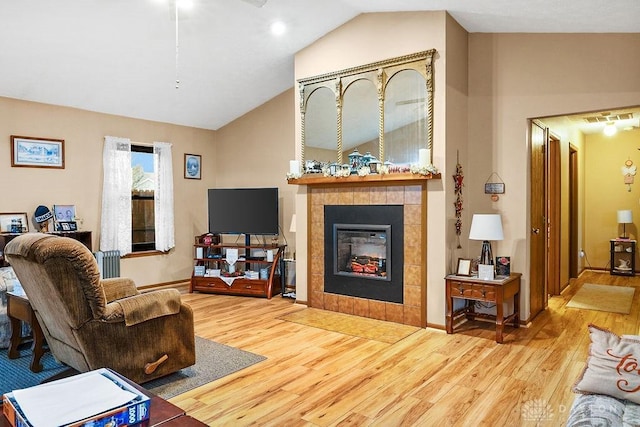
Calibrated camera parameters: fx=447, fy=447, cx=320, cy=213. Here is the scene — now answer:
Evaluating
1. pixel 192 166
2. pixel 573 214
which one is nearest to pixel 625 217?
pixel 573 214

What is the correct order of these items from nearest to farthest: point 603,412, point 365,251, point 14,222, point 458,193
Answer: point 603,412, point 458,193, point 365,251, point 14,222

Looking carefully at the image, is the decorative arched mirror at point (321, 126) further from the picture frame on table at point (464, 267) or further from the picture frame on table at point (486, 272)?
the picture frame on table at point (486, 272)

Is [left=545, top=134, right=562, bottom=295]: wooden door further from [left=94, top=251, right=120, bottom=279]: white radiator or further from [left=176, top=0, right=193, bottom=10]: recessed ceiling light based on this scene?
[left=94, top=251, right=120, bottom=279]: white radiator

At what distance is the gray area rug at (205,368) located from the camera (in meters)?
3.12

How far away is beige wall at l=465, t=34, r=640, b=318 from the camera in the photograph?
4.13 m

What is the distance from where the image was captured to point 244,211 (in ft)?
21.0

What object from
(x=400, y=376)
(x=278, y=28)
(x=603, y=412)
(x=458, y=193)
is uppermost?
(x=278, y=28)

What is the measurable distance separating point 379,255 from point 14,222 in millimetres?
4290

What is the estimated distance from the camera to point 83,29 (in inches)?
171

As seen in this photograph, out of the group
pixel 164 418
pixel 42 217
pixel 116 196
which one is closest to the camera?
pixel 164 418

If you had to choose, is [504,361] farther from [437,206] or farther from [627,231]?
[627,231]

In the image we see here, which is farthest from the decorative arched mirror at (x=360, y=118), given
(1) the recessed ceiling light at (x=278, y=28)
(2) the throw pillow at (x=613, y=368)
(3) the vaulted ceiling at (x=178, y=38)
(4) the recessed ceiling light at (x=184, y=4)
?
(2) the throw pillow at (x=613, y=368)

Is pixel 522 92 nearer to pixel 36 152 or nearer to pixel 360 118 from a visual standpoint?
pixel 360 118

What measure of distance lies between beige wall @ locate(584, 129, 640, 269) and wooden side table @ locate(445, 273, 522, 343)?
15.2 ft
